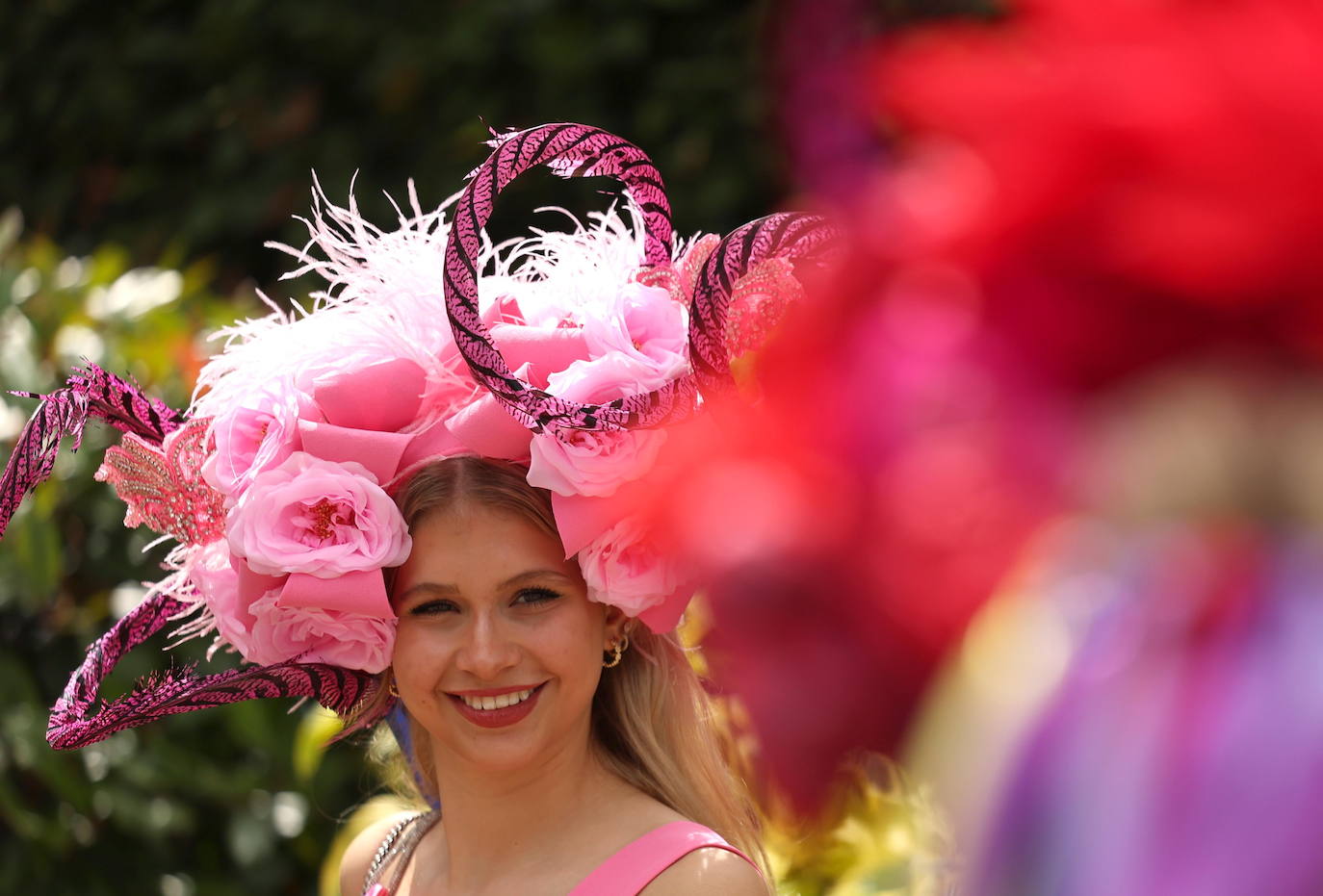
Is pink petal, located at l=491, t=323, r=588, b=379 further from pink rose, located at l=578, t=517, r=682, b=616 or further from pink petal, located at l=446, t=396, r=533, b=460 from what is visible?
pink rose, located at l=578, t=517, r=682, b=616

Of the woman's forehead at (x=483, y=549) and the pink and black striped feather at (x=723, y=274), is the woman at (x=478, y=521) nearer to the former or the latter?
the woman's forehead at (x=483, y=549)

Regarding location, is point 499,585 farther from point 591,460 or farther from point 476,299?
point 476,299

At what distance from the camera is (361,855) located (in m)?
2.38

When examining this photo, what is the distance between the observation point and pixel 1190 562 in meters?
0.34

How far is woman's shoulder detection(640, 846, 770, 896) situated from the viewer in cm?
181

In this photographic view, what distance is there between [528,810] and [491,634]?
12.1 inches

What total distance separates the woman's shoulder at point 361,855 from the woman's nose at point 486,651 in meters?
0.62

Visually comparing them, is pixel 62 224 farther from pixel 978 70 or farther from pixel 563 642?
pixel 978 70

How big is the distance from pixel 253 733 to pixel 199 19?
134 inches

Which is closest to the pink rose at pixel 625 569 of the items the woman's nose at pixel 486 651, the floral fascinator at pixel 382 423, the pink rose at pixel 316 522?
the floral fascinator at pixel 382 423

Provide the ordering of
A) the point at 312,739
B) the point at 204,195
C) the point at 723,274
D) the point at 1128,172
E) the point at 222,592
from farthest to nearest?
the point at 204,195, the point at 312,739, the point at 222,592, the point at 723,274, the point at 1128,172

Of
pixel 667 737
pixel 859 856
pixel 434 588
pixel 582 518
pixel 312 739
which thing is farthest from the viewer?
pixel 312 739

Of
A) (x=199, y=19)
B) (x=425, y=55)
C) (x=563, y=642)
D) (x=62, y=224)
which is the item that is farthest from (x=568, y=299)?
(x=62, y=224)

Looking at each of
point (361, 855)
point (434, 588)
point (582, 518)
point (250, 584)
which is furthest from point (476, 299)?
point (361, 855)
